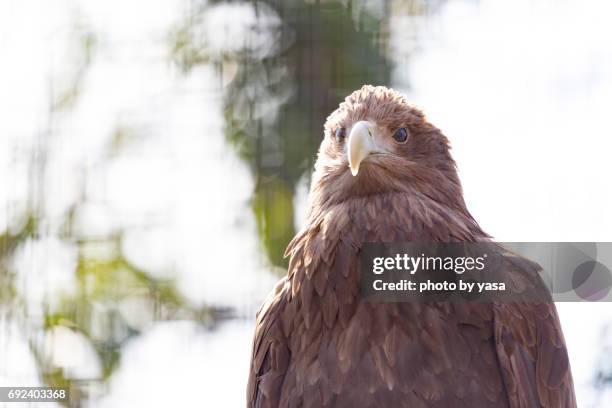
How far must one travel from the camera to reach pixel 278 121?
15.5 feet

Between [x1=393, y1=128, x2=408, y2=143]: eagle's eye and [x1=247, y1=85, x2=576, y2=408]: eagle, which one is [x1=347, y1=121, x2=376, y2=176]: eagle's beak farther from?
[x1=393, y1=128, x2=408, y2=143]: eagle's eye

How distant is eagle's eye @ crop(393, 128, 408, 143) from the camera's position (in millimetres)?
3838

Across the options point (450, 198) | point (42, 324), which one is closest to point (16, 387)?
point (42, 324)

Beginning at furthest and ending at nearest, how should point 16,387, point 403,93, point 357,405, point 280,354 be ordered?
1. point 16,387
2. point 403,93
3. point 280,354
4. point 357,405

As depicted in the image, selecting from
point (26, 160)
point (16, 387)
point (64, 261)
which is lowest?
point (16, 387)

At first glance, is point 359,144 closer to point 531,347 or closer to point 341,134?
point 341,134

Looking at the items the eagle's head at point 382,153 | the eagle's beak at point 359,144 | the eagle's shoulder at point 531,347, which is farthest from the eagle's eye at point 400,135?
the eagle's shoulder at point 531,347

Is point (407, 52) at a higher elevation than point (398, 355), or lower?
higher

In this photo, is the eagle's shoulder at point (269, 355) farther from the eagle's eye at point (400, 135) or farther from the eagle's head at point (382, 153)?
the eagle's eye at point (400, 135)

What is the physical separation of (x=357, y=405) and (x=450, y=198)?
0.95 meters

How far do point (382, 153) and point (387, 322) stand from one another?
2.28 feet

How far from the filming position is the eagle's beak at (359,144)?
11.4ft

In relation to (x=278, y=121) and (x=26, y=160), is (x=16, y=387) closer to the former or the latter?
(x=26, y=160)

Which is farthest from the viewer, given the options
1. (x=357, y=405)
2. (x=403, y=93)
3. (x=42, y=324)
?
(x=42, y=324)
